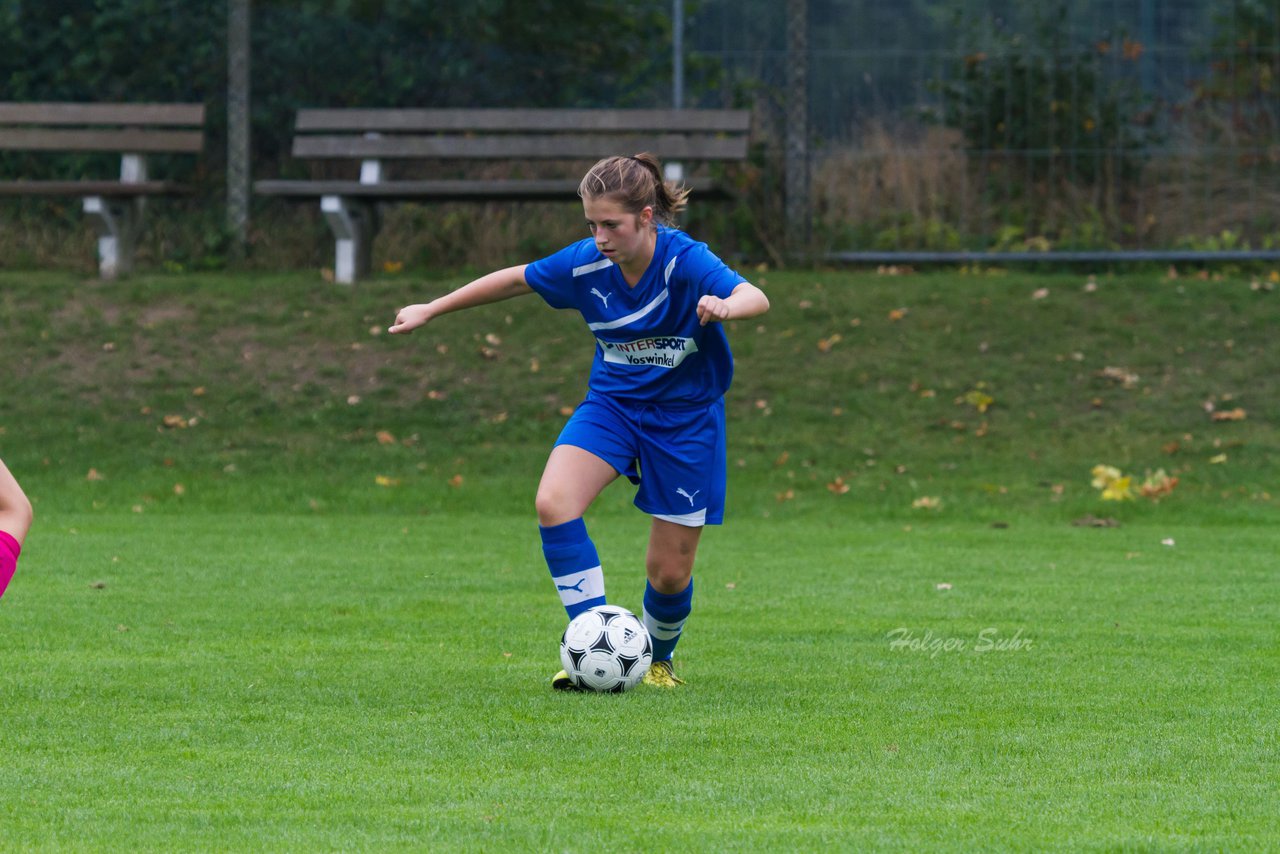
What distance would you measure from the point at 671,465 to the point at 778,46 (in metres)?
12.6

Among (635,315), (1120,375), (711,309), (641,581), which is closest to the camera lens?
(711,309)

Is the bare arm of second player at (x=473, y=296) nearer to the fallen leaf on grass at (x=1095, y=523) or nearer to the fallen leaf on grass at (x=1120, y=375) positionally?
the fallen leaf on grass at (x=1095, y=523)

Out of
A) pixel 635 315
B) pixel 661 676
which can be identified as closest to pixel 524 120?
pixel 635 315

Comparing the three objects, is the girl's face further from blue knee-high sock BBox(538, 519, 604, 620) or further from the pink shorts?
the pink shorts

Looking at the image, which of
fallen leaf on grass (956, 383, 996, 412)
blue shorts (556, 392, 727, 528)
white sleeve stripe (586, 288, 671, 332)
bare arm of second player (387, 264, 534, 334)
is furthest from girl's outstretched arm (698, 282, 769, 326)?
fallen leaf on grass (956, 383, 996, 412)

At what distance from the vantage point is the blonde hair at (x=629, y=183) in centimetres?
559

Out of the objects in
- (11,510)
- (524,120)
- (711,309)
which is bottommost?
(11,510)

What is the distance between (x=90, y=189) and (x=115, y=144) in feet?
2.89

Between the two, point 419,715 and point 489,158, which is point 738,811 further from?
point 489,158

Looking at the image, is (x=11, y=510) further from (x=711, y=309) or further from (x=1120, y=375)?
(x=1120, y=375)

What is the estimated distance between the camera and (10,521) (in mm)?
4945

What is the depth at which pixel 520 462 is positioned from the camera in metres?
12.7

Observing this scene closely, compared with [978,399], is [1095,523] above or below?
below

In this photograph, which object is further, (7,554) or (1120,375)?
(1120,375)
